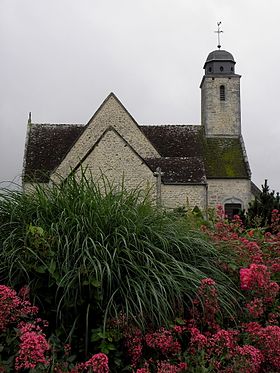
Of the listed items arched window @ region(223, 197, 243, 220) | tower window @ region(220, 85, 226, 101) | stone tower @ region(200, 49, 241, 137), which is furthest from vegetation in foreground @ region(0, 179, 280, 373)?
tower window @ region(220, 85, 226, 101)

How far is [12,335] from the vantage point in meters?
3.12

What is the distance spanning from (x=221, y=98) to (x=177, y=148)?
5882mm

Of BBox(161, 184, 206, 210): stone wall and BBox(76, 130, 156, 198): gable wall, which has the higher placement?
BBox(76, 130, 156, 198): gable wall

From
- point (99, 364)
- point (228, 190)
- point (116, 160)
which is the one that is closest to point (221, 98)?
point (228, 190)

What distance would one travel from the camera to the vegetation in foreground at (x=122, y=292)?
3.10 m

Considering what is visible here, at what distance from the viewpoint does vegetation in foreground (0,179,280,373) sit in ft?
10.2

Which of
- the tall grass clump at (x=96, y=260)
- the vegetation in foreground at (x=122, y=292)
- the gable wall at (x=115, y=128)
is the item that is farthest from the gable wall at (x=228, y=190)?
the tall grass clump at (x=96, y=260)

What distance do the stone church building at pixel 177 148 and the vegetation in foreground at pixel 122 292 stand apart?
15.6m

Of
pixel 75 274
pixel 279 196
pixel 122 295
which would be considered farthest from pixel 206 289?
pixel 279 196

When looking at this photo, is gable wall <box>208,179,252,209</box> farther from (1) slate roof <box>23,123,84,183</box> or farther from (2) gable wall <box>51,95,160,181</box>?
(1) slate roof <box>23,123,84,183</box>

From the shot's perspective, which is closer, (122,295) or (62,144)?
(122,295)

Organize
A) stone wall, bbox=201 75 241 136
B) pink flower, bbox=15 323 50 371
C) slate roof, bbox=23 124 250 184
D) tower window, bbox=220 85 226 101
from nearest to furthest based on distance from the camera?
pink flower, bbox=15 323 50 371 → slate roof, bbox=23 124 250 184 → stone wall, bbox=201 75 241 136 → tower window, bbox=220 85 226 101

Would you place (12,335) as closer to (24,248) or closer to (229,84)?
(24,248)

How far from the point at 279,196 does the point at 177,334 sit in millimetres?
12328
